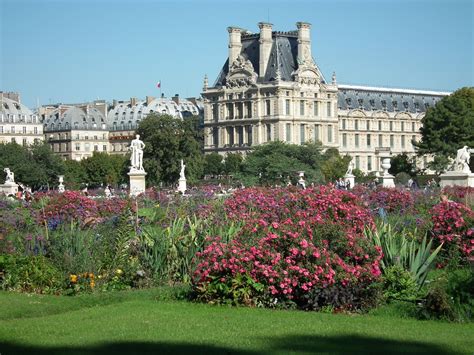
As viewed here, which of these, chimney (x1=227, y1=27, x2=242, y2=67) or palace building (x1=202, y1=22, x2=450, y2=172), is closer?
palace building (x1=202, y1=22, x2=450, y2=172)

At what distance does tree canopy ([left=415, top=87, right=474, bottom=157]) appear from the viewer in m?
78.8

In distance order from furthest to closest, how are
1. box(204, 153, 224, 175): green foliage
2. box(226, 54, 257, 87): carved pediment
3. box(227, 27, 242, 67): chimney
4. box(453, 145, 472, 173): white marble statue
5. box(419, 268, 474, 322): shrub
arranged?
box(227, 27, 242, 67): chimney, box(226, 54, 257, 87): carved pediment, box(204, 153, 224, 175): green foliage, box(453, 145, 472, 173): white marble statue, box(419, 268, 474, 322): shrub

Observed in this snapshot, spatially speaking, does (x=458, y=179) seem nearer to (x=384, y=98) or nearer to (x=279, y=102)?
(x=279, y=102)

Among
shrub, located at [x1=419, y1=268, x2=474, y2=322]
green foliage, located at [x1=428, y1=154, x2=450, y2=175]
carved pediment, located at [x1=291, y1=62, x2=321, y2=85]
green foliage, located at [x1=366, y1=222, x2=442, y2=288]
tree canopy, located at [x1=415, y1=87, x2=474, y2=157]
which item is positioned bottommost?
shrub, located at [x1=419, y1=268, x2=474, y2=322]

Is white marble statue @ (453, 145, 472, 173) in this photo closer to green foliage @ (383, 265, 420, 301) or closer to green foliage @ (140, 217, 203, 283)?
green foliage @ (140, 217, 203, 283)

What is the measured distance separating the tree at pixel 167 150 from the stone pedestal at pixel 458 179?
A: 5116 cm

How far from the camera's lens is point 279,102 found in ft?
351

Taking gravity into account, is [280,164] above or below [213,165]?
below

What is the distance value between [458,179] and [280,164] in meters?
34.4

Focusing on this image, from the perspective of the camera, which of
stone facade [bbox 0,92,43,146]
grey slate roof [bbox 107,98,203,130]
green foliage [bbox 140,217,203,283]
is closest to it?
green foliage [bbox 140,217,203,283]

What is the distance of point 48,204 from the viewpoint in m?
23.6

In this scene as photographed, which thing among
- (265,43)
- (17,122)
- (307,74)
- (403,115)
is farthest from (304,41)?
(17,122)

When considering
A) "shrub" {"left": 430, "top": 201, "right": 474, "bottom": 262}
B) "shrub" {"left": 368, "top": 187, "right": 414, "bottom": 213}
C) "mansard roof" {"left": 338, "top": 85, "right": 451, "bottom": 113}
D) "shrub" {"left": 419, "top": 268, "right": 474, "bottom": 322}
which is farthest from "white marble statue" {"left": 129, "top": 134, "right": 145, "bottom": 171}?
"mansard roof" {"left": 338, "top": 85, "right": 451, "bottom": 113}

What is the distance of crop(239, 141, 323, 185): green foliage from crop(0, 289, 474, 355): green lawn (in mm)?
47310
